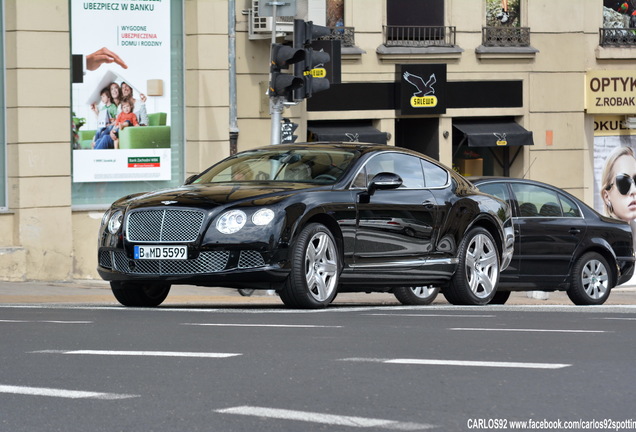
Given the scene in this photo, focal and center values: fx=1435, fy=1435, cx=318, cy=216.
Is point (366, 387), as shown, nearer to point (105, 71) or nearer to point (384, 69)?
point (105, 71)

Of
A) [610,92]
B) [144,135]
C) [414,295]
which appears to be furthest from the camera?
[610,92]

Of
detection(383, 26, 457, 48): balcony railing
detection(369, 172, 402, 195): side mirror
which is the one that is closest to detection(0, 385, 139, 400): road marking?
detection(369, 172, 402, 195): side mirror

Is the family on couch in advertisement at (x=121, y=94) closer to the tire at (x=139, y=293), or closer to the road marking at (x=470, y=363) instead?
the tire at (x=139, y=293)

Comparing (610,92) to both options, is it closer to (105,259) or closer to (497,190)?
(497,190)

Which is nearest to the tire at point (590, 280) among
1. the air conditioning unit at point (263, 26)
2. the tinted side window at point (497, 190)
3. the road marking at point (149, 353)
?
the tinted side window at point (497, 190)

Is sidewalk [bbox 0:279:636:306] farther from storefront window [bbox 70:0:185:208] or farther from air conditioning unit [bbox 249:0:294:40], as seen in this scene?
air conditioning unit [bbox 249:0:294:40]

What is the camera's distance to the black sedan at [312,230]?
37.5 feet

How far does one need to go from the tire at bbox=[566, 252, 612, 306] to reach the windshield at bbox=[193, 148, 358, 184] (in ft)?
15.1

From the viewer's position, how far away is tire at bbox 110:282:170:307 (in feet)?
41.8

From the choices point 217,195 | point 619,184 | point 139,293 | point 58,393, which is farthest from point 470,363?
point 619,184

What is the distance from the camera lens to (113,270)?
39.6 feet

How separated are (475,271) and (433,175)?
3.35ft

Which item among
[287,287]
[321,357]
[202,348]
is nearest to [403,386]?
[321,357]

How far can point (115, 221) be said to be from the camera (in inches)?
477
